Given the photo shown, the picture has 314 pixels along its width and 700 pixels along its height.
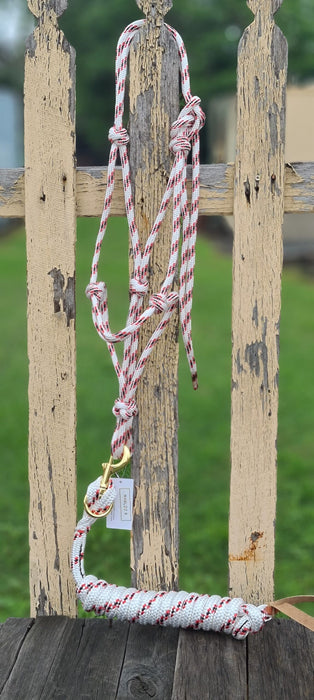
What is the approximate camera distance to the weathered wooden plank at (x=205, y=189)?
1474 mm

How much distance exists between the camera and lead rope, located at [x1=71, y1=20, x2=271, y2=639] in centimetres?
144

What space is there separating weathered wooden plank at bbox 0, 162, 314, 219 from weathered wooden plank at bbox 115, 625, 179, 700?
814mm

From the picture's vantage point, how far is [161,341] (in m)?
1.52

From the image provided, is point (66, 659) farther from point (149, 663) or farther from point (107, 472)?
point (107, 472)

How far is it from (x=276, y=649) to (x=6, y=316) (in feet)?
17.6

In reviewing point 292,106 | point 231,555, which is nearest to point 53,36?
point 231,555

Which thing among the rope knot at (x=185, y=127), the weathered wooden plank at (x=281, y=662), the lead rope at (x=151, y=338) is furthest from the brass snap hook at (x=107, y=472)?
the rope knot at (x=185, y=127)

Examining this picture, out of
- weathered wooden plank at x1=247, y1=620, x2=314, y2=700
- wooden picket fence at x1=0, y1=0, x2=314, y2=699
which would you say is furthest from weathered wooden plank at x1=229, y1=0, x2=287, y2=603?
weathered wooden plank at x1=247, y1=620, x2=314, y2=700

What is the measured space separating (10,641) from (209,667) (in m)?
0.38

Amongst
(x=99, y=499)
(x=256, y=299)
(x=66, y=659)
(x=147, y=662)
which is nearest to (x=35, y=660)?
(x=66, y=659)

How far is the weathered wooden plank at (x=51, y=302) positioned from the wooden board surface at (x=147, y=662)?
15cm

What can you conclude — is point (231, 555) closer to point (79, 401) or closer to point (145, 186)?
point (145, 186)

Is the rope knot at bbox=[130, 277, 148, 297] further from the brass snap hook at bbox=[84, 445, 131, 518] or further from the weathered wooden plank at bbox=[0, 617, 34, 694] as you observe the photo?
the weathered wooden plank at bbox=[0, 617, 34, 694]

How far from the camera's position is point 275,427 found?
1.52m
